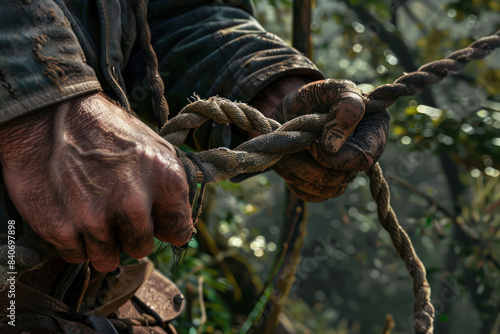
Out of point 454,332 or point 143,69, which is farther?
point 454,332

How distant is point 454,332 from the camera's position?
7555 mm

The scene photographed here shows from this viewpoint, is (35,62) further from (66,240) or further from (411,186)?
(411,186)

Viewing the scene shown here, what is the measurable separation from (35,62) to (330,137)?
20.0 inches

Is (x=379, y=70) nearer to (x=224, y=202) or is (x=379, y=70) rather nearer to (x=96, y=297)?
(x=224, y=202)

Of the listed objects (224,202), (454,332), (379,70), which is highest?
(379,70)

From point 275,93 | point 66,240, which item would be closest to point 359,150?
point 275,93

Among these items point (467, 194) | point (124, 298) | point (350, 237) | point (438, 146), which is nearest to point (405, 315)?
point (350, 237)

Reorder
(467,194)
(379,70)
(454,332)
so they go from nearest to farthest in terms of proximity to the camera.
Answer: (379,70) < (467,194) < (454,332)

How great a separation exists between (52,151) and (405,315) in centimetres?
770

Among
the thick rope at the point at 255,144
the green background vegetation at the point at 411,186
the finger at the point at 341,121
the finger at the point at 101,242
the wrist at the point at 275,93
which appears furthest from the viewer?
the green background vegetation at the point at 411,186

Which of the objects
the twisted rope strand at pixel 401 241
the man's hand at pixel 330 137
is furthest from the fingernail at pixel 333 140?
the twisted rope strand at pixel 401 241

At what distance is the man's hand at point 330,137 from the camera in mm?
957

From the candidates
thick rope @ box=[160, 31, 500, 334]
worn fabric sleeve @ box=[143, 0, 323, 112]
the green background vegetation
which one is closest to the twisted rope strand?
thick rope @ box=[160, 31, 500, 334]

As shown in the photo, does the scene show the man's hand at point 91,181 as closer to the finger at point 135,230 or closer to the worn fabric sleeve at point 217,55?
the finger at point 135,230
